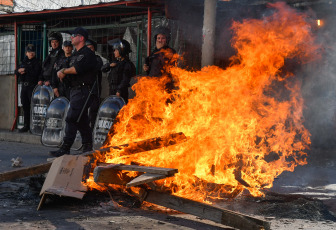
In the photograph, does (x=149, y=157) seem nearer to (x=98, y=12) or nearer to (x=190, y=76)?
(x=190, y=76)

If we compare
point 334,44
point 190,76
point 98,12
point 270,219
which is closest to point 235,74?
point 190,76

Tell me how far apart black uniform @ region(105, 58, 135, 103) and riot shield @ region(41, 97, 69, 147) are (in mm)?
988

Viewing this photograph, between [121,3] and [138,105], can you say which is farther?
[121,3]

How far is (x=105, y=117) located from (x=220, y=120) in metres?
3.60

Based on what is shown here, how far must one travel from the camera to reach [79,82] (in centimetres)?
853

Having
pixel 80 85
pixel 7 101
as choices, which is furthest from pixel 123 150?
pixel 7 101

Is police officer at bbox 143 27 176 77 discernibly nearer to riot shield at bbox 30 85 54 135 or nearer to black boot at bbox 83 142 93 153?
black boot at bbox 83 142 93 153

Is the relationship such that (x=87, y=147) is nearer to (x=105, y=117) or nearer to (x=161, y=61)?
(x=105, y=117)

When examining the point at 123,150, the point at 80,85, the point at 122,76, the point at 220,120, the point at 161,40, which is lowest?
the point at 123,150

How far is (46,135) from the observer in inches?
395

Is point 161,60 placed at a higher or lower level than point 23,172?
higher

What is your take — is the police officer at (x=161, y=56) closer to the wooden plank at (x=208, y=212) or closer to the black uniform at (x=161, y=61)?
the black uniform at (x=161, y=61)

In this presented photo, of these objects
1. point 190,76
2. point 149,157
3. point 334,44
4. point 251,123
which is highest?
point 334,44

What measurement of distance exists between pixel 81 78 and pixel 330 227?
500 centimetres
